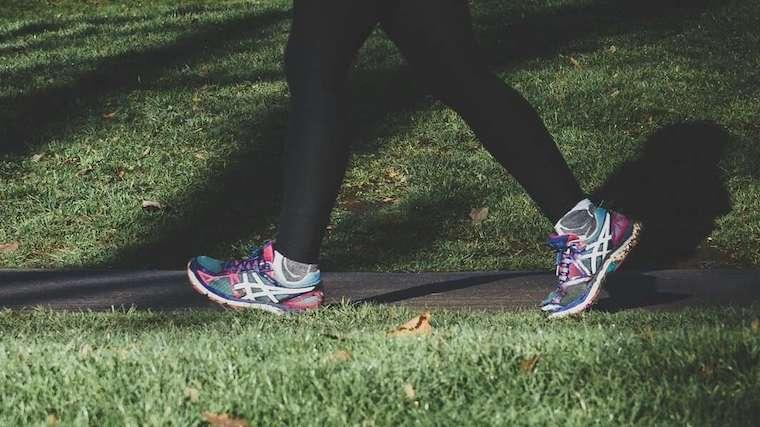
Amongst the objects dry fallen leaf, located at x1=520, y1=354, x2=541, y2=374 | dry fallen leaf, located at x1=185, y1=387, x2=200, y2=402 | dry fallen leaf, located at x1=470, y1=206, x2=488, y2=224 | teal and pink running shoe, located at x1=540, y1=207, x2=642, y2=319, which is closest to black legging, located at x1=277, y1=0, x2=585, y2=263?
teal and pink running shoe, located at x1=540, y1=207, x2=642, y2=319

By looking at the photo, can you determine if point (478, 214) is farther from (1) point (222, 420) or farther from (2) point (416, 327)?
(1) point (222, 420)

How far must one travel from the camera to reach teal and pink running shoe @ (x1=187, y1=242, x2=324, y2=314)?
3.77 meters

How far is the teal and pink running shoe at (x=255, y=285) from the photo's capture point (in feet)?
12.4

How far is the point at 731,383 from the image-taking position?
2707 millimetres

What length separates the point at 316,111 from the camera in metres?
3.60

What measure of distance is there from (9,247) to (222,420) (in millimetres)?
3719

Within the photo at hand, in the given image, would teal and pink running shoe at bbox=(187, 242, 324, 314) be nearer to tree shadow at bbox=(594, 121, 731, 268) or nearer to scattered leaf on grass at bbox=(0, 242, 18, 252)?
tree shadow at bbox=(594, 121, 731, 268)

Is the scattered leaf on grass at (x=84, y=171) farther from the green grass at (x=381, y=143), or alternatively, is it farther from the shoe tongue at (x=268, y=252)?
the shoe tongue at (x=268, y=252)

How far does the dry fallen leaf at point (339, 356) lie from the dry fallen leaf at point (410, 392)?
0.27 meters

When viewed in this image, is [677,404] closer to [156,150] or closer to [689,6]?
[156,150]

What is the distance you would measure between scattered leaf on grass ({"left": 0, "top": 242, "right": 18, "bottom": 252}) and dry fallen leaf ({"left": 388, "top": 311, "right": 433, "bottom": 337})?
9.01 feet

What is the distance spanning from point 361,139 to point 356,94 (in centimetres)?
99

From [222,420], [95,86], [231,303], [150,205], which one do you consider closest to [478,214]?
[150,205]

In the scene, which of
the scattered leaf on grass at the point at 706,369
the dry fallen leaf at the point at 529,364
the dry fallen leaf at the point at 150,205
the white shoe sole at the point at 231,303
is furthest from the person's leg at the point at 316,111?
the dry fallen leaf at the point at 150,205
